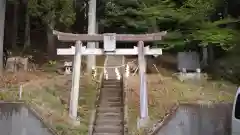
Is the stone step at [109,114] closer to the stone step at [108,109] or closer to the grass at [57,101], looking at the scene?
the stone step at [108,109]

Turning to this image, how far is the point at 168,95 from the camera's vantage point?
559 inches

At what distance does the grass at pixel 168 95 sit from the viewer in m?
12.5

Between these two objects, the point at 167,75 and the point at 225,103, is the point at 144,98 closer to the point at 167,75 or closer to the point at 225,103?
the point at 225,103

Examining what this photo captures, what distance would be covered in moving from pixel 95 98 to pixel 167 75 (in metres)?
5.88

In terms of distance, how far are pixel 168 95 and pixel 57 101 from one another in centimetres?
440

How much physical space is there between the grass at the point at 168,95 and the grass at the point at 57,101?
1.68m

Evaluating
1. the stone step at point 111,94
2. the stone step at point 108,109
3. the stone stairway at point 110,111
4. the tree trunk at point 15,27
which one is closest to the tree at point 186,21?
the stone stairway at point 110,111

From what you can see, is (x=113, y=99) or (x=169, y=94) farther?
(x=113, y=99)

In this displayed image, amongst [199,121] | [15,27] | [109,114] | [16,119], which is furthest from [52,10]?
[199,121]

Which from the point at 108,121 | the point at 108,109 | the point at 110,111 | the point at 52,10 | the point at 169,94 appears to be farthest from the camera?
the point at 52,10

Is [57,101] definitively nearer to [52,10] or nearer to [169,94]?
[169,94]

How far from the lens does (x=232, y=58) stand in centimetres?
1593

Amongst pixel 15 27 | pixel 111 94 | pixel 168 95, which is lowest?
pixel 111 94

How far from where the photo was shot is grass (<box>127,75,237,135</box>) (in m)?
12.5
